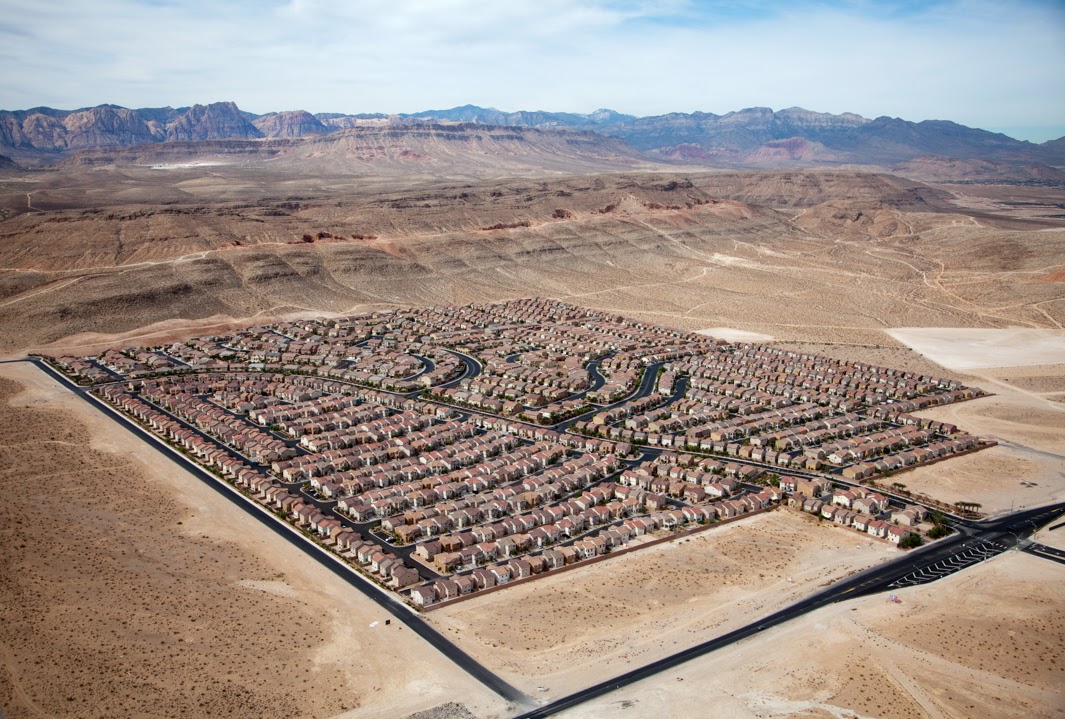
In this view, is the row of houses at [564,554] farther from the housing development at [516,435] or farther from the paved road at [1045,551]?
the paved road at [1045,551]

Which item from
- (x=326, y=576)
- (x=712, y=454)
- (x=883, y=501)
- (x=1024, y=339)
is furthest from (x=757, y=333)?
(x=326, y=576)

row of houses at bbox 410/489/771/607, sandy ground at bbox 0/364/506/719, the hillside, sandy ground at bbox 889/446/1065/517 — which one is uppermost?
the hillside

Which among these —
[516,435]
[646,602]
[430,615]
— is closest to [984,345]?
[516,435]

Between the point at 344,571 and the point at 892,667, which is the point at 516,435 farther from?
the point at 892,667

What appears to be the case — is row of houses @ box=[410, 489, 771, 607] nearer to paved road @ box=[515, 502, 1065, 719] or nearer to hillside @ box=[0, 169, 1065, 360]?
paved road @ box=[515, 502, 1065, 719]

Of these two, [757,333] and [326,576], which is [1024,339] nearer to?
[757,333]

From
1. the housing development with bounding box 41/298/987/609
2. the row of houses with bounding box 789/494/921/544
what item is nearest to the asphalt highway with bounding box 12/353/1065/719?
the housing development with bounding box 41/298/987/609
